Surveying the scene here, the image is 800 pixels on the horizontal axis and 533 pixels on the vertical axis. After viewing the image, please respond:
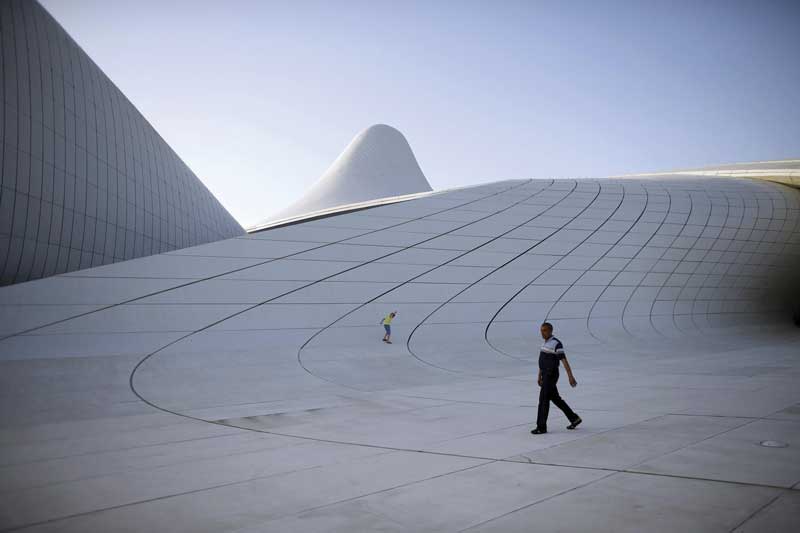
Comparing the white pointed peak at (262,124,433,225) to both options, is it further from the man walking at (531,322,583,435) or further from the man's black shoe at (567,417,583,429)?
the man's black shoe at (567,417,583,429)


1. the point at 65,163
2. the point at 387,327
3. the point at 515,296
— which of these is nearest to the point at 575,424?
the point at 387,327

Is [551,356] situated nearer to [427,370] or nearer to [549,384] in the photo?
[549,384]

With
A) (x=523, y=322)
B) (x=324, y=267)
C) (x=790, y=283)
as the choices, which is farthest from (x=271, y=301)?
(x=790, y=283)

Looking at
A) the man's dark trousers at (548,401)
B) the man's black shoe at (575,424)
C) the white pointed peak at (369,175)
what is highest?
the white pointed peak at (369,175)

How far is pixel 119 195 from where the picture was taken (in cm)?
1391

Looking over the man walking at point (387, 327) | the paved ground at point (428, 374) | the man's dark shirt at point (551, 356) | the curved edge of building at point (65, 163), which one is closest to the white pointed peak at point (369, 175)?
the paved ground at point (428, 374)

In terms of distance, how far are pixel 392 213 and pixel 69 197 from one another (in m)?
9.47

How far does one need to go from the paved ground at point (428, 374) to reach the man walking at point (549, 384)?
150 mm

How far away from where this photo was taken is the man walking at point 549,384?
5375 millimetres

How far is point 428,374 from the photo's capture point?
1083cm

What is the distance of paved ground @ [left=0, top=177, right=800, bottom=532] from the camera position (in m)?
3.45

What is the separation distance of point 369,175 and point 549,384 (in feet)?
142

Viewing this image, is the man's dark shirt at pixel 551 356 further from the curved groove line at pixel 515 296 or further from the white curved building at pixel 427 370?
the curved groove line at pixel 515 296

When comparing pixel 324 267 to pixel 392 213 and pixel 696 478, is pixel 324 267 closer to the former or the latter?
pixel 392 213
